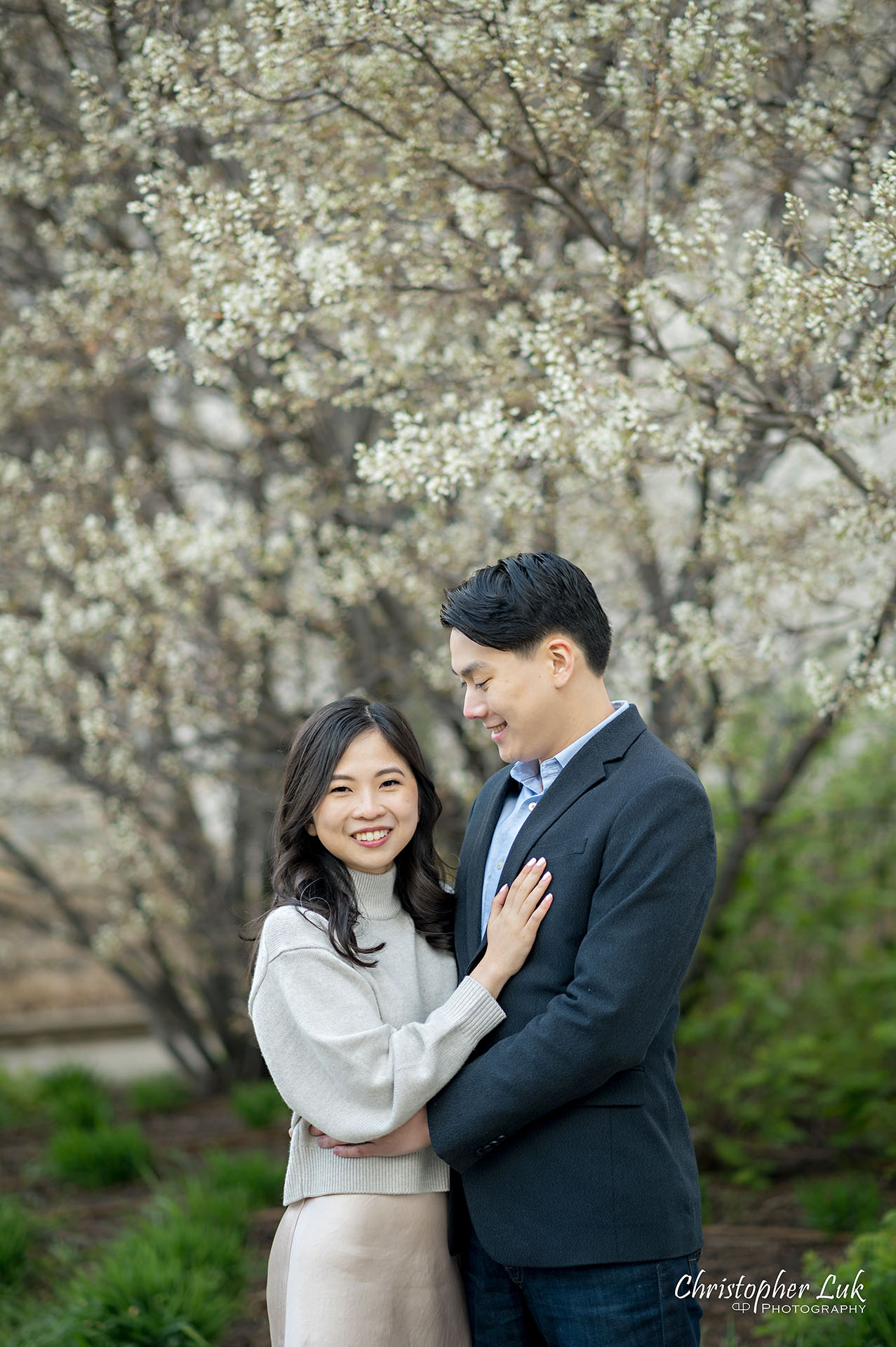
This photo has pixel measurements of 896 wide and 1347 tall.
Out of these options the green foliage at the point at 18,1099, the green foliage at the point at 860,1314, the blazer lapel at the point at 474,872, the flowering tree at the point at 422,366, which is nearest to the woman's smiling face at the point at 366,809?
the blazer lapel at the point at 474,872

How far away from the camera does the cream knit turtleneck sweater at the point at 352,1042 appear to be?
210 centimetres

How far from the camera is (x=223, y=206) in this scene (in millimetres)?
3379

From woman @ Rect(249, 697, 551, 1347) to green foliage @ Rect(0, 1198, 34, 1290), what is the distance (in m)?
2.43

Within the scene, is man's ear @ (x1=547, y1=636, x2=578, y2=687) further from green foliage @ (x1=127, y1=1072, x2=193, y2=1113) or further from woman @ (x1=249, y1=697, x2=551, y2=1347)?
green foliage @ (x1=127, y1=1072, x2=193, y2=1113)

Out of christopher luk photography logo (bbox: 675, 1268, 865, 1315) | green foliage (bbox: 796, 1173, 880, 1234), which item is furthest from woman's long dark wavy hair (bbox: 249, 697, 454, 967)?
green foliage (bbox: 796, 1173, 880, 1234)

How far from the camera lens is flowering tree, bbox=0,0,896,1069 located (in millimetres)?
3143

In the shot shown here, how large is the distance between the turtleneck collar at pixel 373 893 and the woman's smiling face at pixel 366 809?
24 mm

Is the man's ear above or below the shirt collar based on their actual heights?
above

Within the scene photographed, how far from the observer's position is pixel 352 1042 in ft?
6.85

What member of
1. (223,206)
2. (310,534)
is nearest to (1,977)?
(310,534)

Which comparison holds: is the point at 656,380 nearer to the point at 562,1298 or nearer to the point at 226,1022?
the point at 562,1298

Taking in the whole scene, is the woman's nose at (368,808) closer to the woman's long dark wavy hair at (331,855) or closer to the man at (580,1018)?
the woman's long dark wavy hair at (331,855)

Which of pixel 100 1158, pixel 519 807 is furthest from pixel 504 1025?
pixel 100 1158

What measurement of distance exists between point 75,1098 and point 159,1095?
0.84 meters
